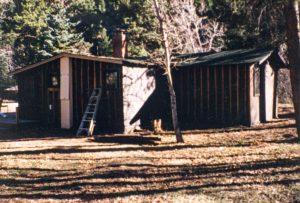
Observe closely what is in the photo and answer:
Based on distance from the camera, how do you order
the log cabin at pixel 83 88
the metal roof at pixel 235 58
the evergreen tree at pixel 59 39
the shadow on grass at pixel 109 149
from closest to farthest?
the shadow on grass at pixel 109 149, the log cabin at pixel 83 88, the metal roof at pixel 235 58, the evergreen tree at pixel 59 39

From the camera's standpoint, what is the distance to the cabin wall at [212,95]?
20.2 m

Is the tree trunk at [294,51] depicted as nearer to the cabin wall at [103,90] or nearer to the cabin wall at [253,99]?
the cabin wall at [253,99]

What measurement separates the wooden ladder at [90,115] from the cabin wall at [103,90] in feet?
0.98

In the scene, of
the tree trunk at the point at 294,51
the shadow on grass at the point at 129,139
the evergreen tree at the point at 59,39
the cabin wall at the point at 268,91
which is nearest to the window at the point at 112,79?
the shadow on grass at the point at 129,139

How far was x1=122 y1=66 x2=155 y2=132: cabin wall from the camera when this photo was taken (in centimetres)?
1962

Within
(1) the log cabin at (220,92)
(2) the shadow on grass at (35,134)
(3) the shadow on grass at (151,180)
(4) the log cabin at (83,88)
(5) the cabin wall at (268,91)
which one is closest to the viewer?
(3) the shadow on grass at (151,180)

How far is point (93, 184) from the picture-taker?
9414mm

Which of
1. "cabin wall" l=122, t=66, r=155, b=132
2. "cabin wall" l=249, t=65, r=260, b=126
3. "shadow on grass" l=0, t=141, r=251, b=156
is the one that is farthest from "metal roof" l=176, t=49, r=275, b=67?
"shadow on grass" l=0, t=141, r=251, b=156

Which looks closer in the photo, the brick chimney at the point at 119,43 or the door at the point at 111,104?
→ the door at the point at 111,104

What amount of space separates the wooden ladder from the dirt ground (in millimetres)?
1947

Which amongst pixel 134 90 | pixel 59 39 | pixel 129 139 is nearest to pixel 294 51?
pixel 129 139

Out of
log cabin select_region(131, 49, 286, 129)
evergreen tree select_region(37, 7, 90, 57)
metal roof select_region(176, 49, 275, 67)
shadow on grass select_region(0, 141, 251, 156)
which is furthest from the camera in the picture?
evergreen tree select_region(37, 7, 90, 57)

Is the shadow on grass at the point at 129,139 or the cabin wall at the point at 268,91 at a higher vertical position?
the cabin wall at the point at 268,91

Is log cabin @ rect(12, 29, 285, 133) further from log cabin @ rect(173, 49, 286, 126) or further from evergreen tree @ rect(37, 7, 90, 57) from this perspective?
evergreen tree @ rect(37, 7, 90, 57)
